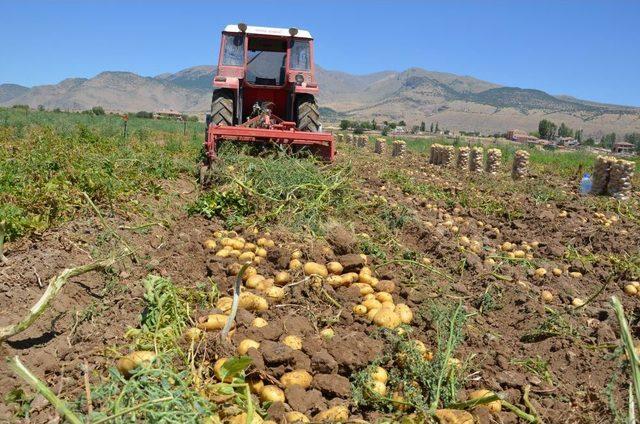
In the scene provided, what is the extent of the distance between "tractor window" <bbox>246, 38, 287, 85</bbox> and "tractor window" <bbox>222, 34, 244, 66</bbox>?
1.58 ft

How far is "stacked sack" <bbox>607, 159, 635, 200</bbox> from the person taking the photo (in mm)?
11664

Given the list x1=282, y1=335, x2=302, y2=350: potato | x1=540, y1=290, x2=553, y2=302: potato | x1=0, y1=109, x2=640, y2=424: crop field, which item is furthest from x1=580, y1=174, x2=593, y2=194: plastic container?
x1=282, y1=335, x2=302, y2=350: potato

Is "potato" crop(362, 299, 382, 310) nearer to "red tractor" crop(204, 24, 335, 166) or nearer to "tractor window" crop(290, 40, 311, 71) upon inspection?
"red tractor" crop(204, 24, 335, 166)

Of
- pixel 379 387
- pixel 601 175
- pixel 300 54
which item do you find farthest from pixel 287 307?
pixel 601 175

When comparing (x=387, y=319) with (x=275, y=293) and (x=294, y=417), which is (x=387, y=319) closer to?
(x=275, y=293)

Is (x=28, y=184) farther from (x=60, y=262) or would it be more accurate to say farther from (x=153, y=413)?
(x=153, y=413)

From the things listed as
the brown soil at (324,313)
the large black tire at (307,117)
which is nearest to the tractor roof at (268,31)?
the large black tire at (307,117)

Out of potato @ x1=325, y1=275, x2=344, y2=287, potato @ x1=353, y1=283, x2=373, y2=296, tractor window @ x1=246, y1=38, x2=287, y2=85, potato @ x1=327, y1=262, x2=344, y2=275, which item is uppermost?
tractor window @ x1=246, y1=38, x2=287, y2=85

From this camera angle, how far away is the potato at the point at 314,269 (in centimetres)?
427

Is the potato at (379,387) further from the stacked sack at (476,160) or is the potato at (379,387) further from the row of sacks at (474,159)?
the stacked sack at (476,160)

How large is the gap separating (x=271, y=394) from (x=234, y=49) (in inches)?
334

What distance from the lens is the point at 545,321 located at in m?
3.95

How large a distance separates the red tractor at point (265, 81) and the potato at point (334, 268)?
4305mm

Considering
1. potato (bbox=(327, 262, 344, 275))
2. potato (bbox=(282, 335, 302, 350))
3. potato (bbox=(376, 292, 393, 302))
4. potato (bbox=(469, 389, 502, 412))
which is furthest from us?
Result: potato (bbox=(327, 262, 344, 275))
